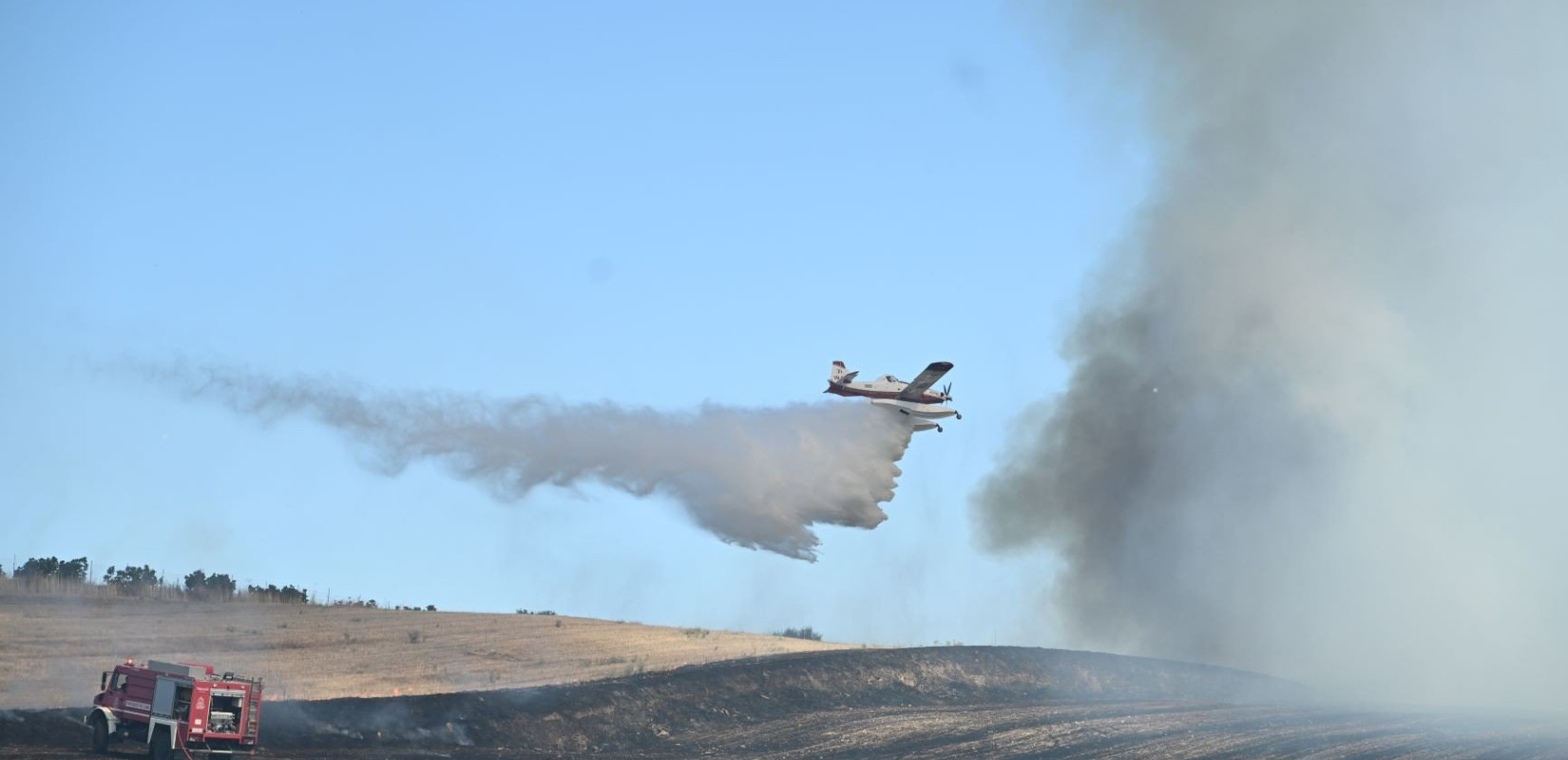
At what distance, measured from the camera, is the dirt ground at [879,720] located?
40906mm

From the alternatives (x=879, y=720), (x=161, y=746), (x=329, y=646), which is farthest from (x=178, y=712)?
(x=879, y=720)

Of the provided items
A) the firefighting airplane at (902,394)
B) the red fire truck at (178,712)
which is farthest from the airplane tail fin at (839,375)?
the red fire truck at (178,712)

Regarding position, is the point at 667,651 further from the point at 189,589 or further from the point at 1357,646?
the point at 1357,646

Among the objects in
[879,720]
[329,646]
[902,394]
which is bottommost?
[879,720]

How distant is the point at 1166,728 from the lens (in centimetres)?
4756

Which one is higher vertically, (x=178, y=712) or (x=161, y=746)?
(x=178, y=712)

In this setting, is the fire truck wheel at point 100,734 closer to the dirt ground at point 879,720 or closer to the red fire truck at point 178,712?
the red fire truck at point 178,712

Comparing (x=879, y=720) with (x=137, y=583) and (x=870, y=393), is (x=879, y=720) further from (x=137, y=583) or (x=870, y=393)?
(x=137, y=583)

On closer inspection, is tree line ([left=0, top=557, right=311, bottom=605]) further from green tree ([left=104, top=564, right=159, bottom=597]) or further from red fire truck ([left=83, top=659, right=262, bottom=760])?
red fire truck ([left=83, top=659, right=262, bottom=760])

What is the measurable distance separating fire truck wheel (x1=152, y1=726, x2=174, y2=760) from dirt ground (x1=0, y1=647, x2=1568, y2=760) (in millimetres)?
2091

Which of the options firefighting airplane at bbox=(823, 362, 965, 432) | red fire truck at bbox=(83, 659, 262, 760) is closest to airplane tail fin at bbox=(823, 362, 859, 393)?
firefighting airplane at bbox=(823, 362, 965, 432)

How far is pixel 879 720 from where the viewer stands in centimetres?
4700

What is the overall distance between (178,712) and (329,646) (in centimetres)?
2001

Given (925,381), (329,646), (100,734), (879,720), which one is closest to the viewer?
(100,734)
